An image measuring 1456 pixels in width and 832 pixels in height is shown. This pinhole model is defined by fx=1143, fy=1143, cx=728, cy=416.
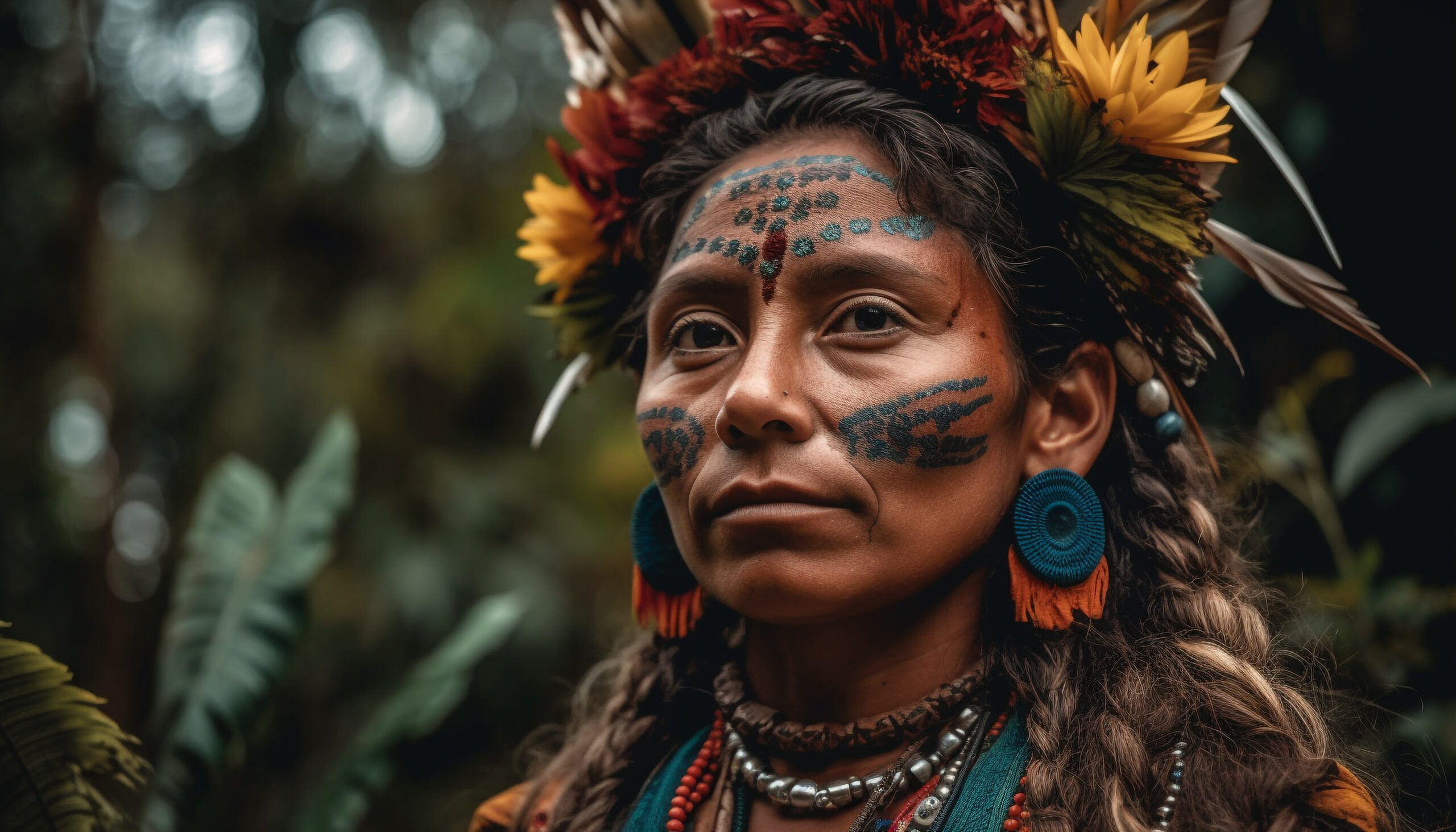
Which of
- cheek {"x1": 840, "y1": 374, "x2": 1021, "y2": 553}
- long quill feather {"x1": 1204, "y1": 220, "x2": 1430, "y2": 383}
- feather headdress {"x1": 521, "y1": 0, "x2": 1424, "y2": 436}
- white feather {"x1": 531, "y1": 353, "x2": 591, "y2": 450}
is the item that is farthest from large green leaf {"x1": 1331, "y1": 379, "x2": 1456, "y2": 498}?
white feather {"x1": 531, "y1": 353, "x2": 591, "y2": 450}

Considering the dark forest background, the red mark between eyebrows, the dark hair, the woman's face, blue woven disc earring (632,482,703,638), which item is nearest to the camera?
the dark hair

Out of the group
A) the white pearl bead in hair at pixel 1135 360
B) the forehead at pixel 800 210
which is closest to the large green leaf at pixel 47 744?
the forehead at pixel 800 210

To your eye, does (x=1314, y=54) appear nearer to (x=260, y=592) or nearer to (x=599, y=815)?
Result: (x=599, y=815)

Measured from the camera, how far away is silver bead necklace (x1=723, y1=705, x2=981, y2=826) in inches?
74.4

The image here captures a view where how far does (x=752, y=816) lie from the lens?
209 cm

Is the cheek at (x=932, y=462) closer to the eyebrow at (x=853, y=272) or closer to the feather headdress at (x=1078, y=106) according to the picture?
the eyebrow at (x=853, y=272)

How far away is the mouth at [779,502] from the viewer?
1.88m

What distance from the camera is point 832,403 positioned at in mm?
1924

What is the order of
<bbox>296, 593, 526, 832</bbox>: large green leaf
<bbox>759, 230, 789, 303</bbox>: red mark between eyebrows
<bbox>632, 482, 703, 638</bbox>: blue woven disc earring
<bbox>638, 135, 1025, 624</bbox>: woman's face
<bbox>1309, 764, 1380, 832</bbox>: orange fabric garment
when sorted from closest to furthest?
<bbox>1309, 764, 1380, 832</bbox>: orange fabric garment → <bbox>638, 135, 1025, 624</bbox>: woman's face → <bbox>759, 230, 789, 303</bbox>: red mark between eyebrows → <bbox>632, 482, 703, 638</bbox>: blue woven disc earring → <bbox>296, 593, 526, 832</bbox>: large green leaf

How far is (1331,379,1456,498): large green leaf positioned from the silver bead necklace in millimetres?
1280

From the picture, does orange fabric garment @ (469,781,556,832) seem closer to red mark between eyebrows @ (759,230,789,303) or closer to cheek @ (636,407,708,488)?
cheek @ (636,407,708,488)

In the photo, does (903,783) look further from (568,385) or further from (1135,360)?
(568,385)

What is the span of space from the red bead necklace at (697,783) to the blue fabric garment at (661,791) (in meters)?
0.01

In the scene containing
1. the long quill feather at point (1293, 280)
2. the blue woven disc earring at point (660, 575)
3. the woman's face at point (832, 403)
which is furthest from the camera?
the blue woven disc earring at point (660, 575)
